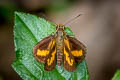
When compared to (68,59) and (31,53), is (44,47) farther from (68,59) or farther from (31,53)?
(31,53)

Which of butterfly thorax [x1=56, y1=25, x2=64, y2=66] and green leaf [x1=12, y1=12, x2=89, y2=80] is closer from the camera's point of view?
green leaf [x1=12, y1=12, x2=89, y2=80]

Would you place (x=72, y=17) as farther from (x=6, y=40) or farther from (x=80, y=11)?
(x=6, y=40)

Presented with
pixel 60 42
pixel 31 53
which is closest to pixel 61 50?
pixel 60 42

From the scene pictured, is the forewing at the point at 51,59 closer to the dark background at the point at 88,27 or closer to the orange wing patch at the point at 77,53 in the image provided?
the orange wing patch at the point at 77,53

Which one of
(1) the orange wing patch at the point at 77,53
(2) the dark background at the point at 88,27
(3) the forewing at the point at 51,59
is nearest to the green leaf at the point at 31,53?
(3) the forewing at the point at 51,59

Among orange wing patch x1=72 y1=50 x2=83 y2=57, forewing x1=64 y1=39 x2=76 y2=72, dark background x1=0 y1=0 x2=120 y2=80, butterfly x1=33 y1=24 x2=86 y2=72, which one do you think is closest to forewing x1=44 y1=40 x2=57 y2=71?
butterfly x1=33 y1=24 x2=86 y2=72

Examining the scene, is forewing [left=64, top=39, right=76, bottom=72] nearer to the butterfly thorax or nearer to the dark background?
the butterfly thorax

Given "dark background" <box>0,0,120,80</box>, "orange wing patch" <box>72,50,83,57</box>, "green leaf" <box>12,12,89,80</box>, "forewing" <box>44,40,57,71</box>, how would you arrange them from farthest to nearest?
"dark background" <box>0,0,120,80</box> < "orange wing patch" <box>72,50,83,57</box> < "forewing" <box>44,40,57,71</box> < "green leaf" <box>12,12,89,80</box>
